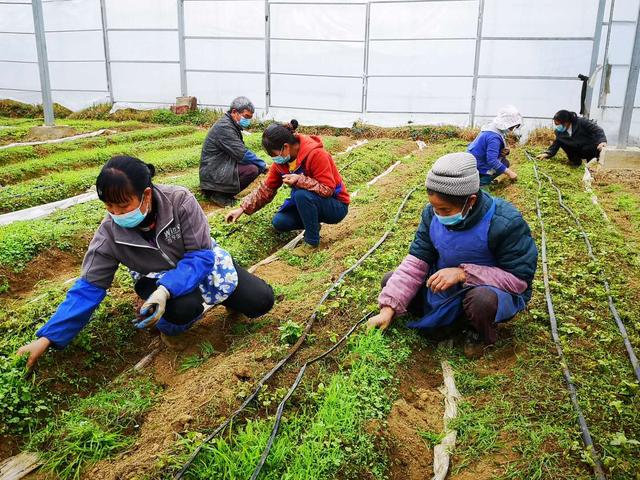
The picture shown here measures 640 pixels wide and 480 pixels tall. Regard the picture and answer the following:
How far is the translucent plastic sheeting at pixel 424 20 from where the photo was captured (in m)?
14.0

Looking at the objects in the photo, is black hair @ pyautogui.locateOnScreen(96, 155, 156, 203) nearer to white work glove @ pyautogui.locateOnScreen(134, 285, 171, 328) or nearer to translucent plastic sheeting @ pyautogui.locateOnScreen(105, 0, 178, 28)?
white work glove @ pyautogui.locateOnScreen(134, 285, 171, 328)

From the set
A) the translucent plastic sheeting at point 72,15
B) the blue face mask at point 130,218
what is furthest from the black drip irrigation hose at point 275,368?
the translucent plastic sheeting at point 72,15

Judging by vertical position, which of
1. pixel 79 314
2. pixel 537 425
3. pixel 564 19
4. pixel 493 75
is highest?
pixel 564 19

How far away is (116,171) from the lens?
9.52 ft

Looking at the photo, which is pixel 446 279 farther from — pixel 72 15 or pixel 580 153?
pixel 72 15

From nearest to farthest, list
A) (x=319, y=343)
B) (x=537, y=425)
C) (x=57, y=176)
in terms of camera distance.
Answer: (x=537, y=425) < (x=319, y=343) < (x=57, y=176)

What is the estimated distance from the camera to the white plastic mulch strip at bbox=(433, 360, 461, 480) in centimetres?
263

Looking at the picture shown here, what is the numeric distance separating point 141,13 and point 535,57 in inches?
467

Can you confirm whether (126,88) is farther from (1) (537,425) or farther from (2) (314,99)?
(1) (537,425)

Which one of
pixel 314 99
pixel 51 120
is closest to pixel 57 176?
pixel 51 120

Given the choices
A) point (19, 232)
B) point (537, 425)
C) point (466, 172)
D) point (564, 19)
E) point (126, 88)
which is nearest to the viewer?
point (537, 425)

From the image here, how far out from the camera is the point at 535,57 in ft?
44.3

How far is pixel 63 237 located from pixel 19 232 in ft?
1.50

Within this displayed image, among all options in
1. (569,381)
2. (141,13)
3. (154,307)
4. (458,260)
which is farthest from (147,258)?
(141,13)
